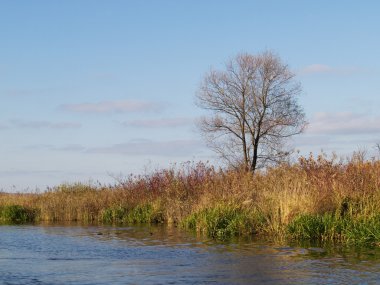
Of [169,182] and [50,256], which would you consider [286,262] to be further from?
[169,182]

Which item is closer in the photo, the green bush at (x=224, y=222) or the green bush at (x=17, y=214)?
the green bush at (x=224, y=222)

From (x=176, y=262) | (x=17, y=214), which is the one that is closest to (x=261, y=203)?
(x=176, y=262)

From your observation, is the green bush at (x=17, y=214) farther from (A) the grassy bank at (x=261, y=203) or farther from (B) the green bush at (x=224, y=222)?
(B) the green bush at (x=224, y=222)

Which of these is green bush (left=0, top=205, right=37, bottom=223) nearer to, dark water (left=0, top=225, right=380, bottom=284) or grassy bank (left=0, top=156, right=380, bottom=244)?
grassy bank (left=0, top=156, right=380, bottom=244)

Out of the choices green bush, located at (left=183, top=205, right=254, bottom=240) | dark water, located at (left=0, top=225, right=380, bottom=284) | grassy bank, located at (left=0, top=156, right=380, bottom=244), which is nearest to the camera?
dark water, located at (left=0, top=225, right=380, bottom=284)

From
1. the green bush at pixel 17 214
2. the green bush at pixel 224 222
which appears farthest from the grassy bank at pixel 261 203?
the green bush at pixel 17 214

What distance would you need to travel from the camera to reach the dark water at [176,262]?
980cm

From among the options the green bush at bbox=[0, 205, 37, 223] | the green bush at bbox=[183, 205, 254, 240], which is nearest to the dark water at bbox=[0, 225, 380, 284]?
the green bush at bbox=[183, 205, 254, 240]

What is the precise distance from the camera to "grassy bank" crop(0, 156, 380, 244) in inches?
599

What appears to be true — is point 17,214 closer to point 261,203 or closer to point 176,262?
point 261,203

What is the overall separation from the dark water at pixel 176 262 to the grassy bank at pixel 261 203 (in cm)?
138

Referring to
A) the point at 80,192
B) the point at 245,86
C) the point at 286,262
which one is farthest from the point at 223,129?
the point at 286,262

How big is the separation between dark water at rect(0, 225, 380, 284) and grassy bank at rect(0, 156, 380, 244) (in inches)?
54.5

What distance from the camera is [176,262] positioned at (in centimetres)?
1186
